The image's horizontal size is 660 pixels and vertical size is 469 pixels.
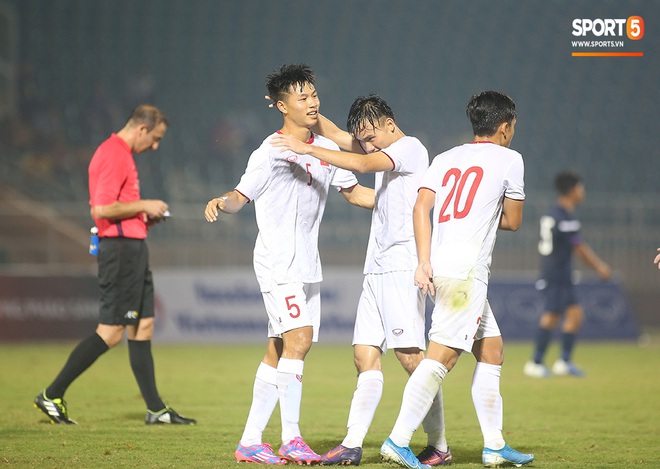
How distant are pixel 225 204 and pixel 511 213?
1631 mm

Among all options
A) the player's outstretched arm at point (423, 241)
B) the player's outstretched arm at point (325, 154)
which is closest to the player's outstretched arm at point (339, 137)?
the player's outstretched arm at point (325, 154)

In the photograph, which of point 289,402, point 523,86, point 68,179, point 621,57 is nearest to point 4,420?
point 289,402

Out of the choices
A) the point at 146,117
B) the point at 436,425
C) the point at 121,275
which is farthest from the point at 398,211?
the point at 146,117

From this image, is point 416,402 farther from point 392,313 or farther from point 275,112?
point 275,112

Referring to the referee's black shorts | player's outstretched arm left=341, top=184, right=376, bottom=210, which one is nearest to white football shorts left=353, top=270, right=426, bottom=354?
player's outstretched arm left=341, top=184, right=376, bottom=210

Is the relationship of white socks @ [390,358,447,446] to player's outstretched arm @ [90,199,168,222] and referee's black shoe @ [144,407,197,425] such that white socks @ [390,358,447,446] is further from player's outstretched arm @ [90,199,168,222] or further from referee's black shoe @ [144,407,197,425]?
player's outstretched arm @ [90,199,168,222]

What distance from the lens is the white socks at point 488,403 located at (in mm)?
5254

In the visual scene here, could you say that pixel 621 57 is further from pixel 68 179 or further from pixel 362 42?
pixel 68 179

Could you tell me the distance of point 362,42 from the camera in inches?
998

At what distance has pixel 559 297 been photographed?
1189 centimetres

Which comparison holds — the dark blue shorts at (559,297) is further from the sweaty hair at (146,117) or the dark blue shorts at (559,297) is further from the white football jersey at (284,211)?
the white football jersey at (284,211)

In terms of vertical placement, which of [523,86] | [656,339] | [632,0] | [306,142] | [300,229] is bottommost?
[656,339]

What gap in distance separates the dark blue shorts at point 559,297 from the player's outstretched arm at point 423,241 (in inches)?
281

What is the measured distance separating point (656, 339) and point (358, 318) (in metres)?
13.1
